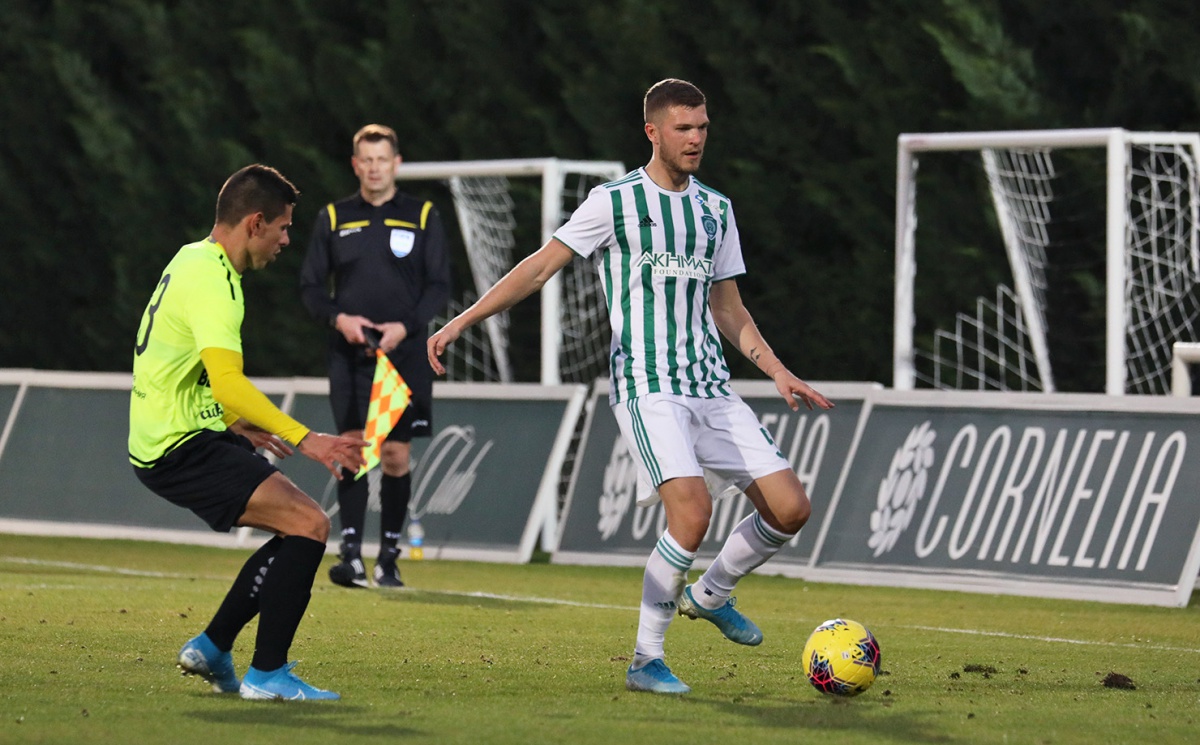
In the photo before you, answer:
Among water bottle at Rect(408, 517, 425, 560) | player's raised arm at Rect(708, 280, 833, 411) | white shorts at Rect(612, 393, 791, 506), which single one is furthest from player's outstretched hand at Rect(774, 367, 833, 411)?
water bottle at Rect(408, 517, 425, 560)

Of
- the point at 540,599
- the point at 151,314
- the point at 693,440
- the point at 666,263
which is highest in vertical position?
the point at 666,263

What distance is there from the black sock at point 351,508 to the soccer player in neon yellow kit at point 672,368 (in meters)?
4.10

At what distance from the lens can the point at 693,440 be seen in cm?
745

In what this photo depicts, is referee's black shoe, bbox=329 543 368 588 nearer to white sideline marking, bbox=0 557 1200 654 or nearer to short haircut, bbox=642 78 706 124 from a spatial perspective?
white sideline marking, bbox=0 557 1200 654

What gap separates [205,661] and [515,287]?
169 centimetres

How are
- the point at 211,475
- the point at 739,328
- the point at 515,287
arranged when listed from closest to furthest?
the point at 211,475 → the point at 515,287 → the point at 739,328

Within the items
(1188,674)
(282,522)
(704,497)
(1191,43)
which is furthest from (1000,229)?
(282,522)

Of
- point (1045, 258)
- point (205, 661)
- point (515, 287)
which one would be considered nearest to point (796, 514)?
point (515, 287)

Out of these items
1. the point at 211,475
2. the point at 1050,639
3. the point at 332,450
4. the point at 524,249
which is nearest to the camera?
the point at 332,450

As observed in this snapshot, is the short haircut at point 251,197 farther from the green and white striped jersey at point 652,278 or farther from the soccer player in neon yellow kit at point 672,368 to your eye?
the green and white striped jersey at point 652,278

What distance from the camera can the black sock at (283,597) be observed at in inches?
268

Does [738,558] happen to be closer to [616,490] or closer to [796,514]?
[796,514]

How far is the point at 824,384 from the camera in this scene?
12906mm

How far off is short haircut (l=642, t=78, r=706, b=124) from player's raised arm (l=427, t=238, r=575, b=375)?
0.59m
